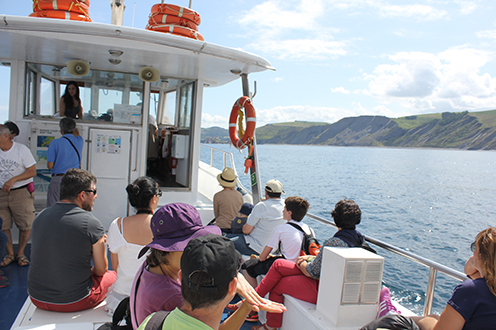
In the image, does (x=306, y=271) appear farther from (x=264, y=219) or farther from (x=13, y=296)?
(x=13, y=296)

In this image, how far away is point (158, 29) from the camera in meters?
4.52

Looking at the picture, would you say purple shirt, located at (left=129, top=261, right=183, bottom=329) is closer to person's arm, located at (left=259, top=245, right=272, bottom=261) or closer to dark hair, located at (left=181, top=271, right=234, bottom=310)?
dark hair, located at (left=181, top=271, right=234, bottom=310)

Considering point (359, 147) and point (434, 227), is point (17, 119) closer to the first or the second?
point (434, 227)

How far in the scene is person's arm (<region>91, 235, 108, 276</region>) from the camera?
243cm

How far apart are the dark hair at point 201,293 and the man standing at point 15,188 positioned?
355 centimetres

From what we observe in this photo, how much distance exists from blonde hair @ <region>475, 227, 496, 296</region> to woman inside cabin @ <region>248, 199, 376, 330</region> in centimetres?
95

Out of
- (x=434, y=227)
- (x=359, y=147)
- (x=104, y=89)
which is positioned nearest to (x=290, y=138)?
(x=359, y=147)

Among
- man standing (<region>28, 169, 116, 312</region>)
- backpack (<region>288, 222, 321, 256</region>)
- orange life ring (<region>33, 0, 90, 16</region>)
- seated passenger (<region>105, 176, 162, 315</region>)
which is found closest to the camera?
man standing (<region>28, 169, 116, 312</region>)

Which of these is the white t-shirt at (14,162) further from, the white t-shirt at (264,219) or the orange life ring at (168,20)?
the white t-shirt at (264,219)

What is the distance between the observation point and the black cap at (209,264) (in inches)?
47.1

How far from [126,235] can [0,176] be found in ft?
7.84

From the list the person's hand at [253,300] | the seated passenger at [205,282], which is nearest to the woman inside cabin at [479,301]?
the person's hand at [253,300]

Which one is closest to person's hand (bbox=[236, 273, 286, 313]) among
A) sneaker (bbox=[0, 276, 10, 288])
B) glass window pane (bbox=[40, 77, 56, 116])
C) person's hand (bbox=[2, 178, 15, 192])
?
sneaker (bbox=[0, 276, 10, 288])

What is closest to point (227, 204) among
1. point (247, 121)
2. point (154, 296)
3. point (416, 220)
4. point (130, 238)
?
point (247, 121)
